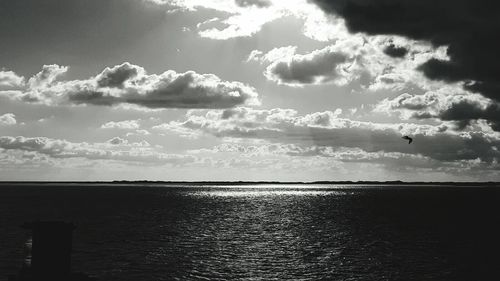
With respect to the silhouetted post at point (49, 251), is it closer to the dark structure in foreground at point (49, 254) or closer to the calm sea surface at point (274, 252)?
the dark structure in foreground at point (49, 254)

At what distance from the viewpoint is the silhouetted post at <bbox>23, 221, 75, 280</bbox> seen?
892cm

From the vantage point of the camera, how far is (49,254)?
895 cm

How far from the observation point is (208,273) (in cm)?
3694

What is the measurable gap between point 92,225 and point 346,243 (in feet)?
136

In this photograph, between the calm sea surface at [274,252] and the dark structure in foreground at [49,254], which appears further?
the calm sea surface at [274,252]

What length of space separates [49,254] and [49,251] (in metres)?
0.06

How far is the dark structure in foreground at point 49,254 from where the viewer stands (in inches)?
351

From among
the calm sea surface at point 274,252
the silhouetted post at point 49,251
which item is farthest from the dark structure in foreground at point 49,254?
the calm sea surface at point 274,252

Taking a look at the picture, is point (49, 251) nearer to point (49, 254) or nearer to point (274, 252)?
point (49, 254)

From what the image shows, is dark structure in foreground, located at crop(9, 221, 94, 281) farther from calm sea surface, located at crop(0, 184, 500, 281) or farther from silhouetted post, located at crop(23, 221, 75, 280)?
calm sea surface, located at crop(0, 184, 500, 281)

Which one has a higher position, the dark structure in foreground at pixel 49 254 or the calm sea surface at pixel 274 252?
the dark structure in foreground at pixel 49 254

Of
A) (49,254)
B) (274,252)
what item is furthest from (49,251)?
(274,252)

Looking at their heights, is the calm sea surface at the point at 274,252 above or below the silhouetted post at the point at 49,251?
below

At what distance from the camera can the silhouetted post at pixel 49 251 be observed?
8.92 meters
